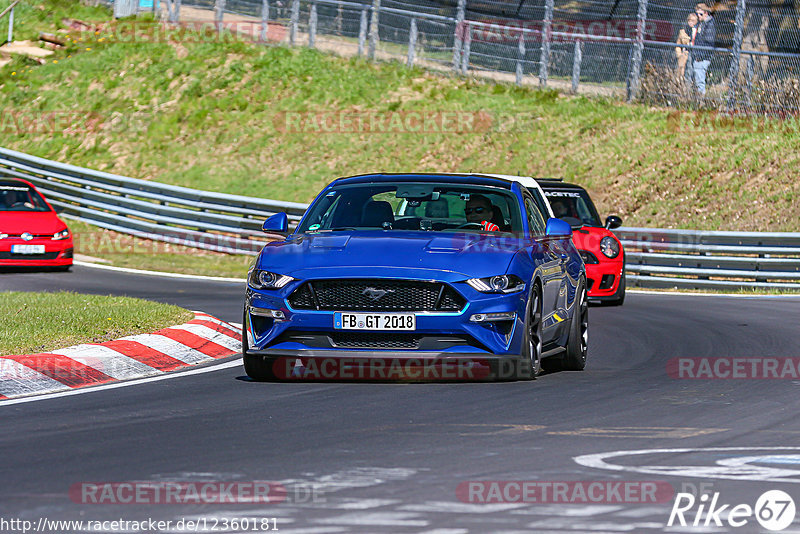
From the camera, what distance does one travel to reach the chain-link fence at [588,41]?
93.5 feet

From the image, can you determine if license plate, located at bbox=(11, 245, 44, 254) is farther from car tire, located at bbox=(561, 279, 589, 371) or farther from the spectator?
the spectator

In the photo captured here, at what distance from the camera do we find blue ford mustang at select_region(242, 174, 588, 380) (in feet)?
30.0

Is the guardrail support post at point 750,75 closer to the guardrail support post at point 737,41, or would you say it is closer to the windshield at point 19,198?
the guardrail support post at point 737,41

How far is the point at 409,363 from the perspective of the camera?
9.37m

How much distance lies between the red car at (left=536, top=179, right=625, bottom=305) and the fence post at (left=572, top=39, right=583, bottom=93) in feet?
42.2

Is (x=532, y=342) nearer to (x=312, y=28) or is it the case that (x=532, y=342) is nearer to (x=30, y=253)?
(x=30, y=253)

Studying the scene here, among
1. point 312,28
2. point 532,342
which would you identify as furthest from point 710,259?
point 312,28

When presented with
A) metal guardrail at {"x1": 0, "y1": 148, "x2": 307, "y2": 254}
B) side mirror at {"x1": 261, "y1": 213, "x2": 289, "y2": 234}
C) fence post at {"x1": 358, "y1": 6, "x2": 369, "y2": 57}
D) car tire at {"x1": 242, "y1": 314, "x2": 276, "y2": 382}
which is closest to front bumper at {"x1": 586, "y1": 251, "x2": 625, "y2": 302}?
metal guardrail at {"x1": 0, "y1": 148, "x2": 307, "y2": 254}

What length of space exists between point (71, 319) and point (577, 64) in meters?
21.4

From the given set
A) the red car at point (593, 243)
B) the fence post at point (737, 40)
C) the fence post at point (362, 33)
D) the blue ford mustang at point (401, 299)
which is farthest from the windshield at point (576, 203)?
the fence post at point (362, 33)

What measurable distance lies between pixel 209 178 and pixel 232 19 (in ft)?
26.5

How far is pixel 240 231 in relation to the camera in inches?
1003

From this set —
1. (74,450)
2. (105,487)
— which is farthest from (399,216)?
(105,487)

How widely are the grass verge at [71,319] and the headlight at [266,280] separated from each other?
78.5 inches
